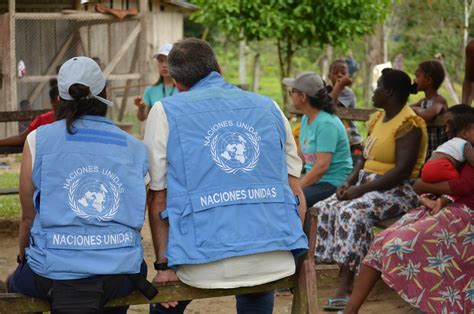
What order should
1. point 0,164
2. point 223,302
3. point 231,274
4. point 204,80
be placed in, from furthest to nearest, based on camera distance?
point 0,164
point 223,302
point 204,80
point 231,274

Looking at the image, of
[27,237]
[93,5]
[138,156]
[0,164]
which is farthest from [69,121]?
[93,5]

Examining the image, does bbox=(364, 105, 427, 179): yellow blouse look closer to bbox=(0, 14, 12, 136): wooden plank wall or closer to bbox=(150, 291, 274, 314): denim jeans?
bbox=(150, 291, 274, 314): denim jeans

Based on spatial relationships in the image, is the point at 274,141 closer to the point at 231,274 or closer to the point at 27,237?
the point at 231,274

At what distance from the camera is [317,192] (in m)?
6.78

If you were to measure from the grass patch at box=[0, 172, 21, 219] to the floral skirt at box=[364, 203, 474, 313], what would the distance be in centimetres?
568

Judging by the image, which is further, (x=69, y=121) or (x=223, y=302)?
(x=223, y=302)

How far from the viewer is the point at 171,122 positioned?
12.2 feet

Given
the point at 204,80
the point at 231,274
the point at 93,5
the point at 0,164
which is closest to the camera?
the point at 231,274

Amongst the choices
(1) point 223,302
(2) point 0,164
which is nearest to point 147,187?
(1) point 223,302

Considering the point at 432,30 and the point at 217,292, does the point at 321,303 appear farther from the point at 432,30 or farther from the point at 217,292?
the point at 432,30

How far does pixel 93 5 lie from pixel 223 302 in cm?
1114

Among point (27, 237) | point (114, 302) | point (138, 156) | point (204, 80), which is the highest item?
point (204, 80)

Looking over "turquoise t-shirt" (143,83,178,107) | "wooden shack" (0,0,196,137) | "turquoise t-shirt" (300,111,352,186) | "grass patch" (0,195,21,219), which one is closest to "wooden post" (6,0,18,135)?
"wooden shack" (0,0,196,137)

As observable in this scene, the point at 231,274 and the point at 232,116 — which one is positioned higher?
the point at 232,116
